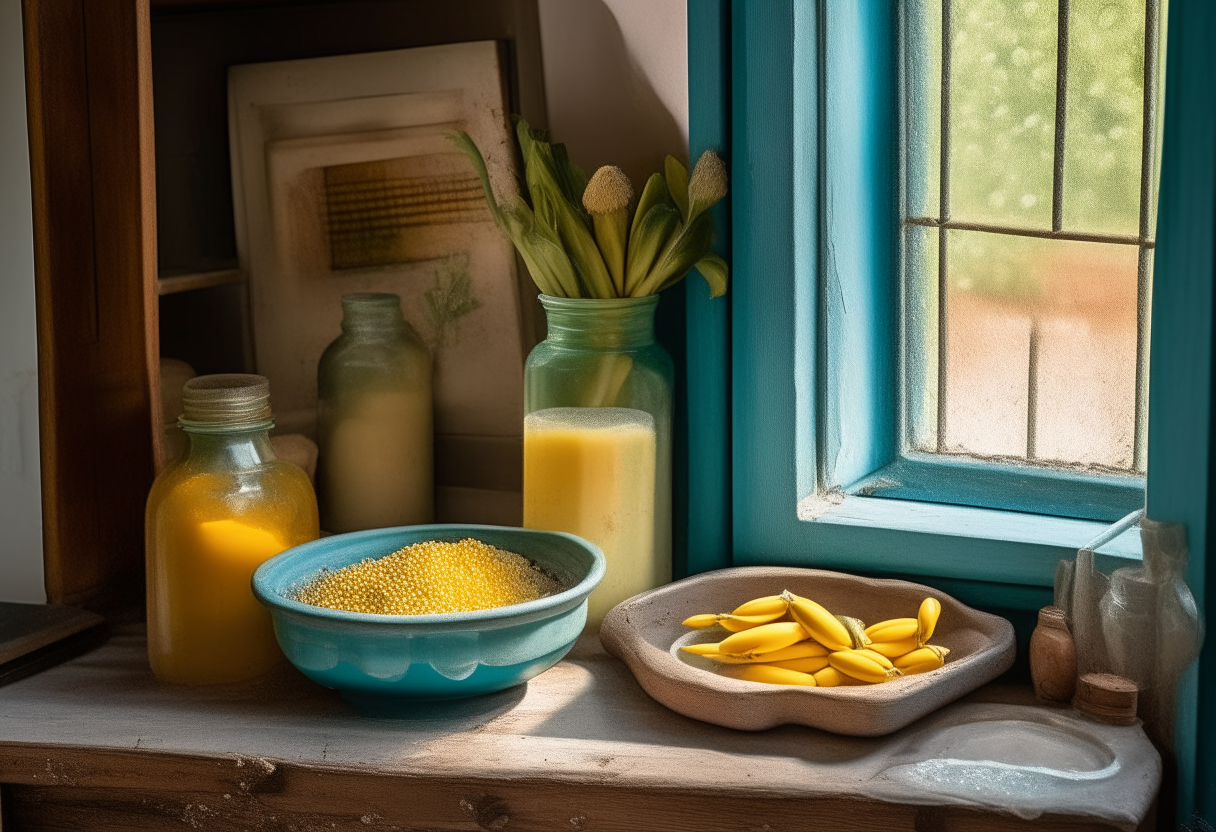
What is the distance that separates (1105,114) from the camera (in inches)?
44.2

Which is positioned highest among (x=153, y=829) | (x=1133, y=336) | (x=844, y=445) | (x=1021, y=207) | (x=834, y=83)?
(x=834, y=83)

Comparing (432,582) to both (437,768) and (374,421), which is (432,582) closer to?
(437,768)

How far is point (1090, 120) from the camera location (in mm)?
1130

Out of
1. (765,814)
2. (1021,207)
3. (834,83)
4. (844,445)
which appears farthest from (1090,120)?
(765,814)

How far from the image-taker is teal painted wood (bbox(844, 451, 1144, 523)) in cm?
116

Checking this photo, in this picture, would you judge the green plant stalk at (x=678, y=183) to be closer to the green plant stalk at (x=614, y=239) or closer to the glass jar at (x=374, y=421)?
the green plant stalk at (x=614, y=239)

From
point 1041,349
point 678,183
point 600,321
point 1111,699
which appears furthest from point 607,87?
point 1111,699

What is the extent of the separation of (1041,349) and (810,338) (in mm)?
203

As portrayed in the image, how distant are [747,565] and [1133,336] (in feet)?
1.28

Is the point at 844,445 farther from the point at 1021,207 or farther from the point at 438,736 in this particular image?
the point at 438,736

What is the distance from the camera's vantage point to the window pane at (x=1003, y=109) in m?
1.15

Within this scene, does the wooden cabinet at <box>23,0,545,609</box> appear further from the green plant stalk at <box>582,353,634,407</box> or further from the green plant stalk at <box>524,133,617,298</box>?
the green plant stalk at <box>582,353,634,407</box>

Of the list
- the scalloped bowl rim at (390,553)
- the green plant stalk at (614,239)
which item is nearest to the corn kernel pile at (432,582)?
the scalloped bowl rim at (390,553)

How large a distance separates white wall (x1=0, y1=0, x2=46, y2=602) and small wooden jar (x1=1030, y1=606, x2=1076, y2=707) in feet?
2.89
